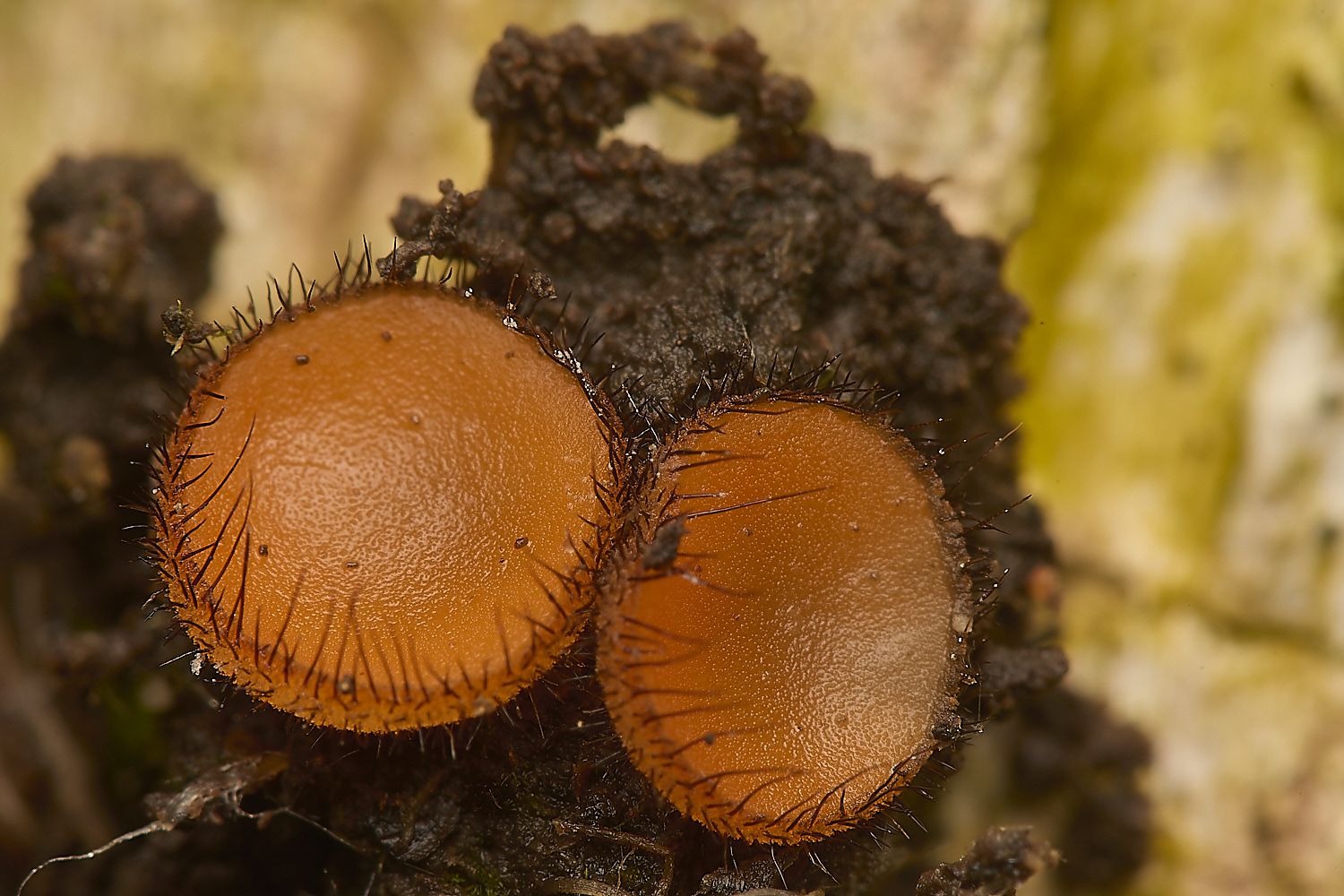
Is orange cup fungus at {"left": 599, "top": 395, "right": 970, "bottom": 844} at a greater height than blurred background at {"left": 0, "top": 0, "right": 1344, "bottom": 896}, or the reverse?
blurred background at {"left": 0, "top": 0, "right": 1344, "bottom": 896}

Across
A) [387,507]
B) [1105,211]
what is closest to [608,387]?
[387,507]

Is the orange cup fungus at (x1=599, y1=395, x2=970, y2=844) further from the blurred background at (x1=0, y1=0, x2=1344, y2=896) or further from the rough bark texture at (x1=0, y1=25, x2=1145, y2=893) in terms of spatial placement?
the blurred background at (x1=0, y1=0, x2=1344, y2=896)

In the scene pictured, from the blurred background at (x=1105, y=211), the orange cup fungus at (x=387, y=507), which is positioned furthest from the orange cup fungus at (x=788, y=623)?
the blurred background at (x=1105, y=211)

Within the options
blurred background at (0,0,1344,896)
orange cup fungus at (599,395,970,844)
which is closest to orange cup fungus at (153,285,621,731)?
orange cup fungus at (599,395,970,844)

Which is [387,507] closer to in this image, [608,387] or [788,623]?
[608,387]

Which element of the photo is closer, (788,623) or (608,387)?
(788,623)

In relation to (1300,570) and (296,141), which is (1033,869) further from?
(296,141)

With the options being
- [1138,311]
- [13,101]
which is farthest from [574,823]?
[13,101]
